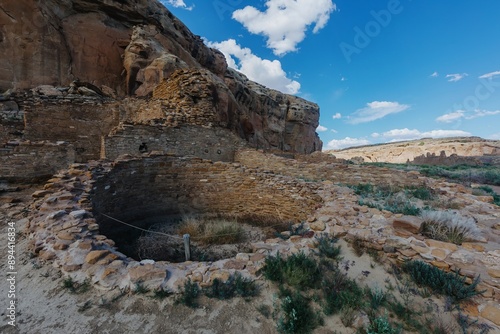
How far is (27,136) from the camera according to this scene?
27.6ft

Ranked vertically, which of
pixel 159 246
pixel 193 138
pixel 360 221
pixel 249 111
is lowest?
pixel 159 246

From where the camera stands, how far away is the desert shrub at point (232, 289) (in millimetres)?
2225

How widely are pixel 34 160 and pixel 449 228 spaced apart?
33.9 feet

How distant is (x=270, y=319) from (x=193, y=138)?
8.99m

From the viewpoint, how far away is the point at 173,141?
9.28 m

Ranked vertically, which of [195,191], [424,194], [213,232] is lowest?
[213,232]

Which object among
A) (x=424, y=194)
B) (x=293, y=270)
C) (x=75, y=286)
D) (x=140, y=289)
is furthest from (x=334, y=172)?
(x=75, y=286)

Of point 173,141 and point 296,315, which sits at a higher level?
point 173,141

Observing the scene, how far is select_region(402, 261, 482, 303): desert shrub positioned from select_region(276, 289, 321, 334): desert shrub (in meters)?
1.57

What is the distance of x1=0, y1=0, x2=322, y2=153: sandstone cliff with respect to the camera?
1070 centimetres

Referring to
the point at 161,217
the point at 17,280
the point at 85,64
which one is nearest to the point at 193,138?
the point at 161,217

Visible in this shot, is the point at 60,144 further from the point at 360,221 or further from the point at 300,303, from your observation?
the point at 360,221

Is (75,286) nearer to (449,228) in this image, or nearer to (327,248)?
(327,248)

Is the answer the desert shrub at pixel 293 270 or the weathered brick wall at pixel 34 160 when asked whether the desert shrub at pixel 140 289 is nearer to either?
the desert shrub at pixel 293 270
